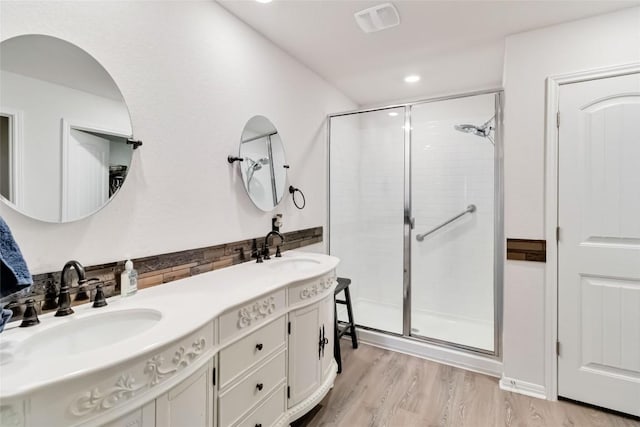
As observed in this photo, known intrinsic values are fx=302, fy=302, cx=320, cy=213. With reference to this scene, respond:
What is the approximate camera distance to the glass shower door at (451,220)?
117 inches

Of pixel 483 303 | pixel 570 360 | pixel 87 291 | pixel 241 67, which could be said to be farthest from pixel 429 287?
pixel 87 291

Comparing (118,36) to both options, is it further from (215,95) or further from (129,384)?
(129,384)

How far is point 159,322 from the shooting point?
1047mm

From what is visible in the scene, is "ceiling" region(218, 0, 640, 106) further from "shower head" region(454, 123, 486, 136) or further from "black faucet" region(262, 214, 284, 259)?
"black faucet" region(262, 214, 284, 259)

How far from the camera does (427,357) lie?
2.56m

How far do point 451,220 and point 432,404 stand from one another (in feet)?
5.81

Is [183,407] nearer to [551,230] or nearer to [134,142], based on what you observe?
[134,142]

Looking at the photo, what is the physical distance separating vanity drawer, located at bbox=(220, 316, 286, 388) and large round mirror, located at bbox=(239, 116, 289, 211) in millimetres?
946

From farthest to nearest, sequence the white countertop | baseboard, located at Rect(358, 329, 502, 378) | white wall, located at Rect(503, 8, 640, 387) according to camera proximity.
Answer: baseboard, located at Rect(358, 329, 502, 378)
white wall, located at Rect(503, 8, 640, 387)
the white countertop

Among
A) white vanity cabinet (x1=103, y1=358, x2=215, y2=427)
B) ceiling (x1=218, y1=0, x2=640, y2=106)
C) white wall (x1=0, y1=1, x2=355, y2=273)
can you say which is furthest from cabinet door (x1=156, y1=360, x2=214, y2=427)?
ceiling (x1=218, y1=0, x2=640, y2=106)

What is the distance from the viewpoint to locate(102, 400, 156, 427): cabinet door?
0.83 metres

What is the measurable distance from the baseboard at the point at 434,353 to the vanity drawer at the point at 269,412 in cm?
143

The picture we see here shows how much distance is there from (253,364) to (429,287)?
94.3 inches

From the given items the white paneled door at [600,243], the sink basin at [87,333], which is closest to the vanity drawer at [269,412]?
the sink basin at [87,333]
